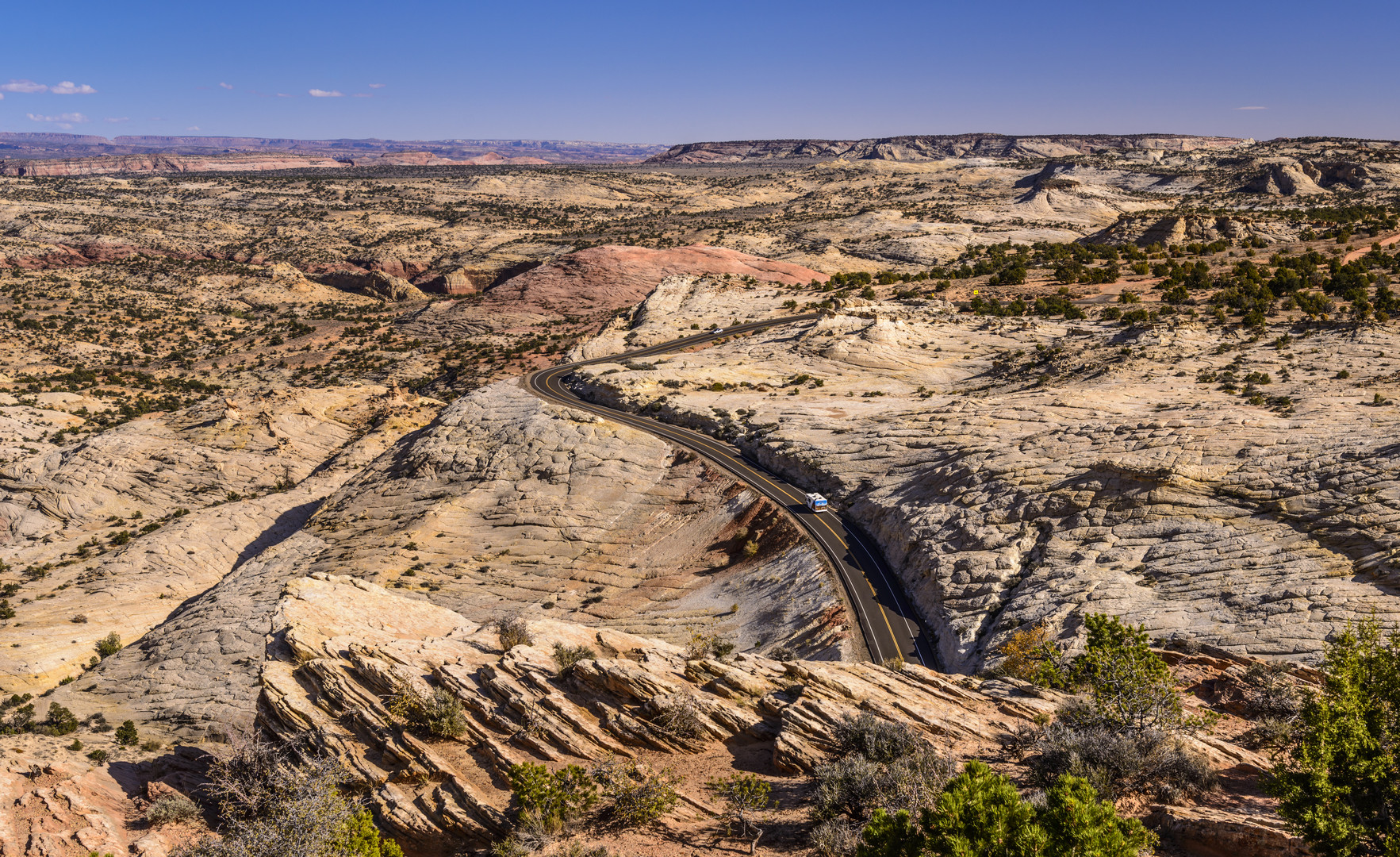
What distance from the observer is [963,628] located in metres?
28.8

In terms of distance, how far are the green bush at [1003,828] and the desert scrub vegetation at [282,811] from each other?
1019 centimetres

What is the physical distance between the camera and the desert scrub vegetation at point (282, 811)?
15266mm

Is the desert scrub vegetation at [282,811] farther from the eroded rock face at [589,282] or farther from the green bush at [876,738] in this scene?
the eroded rock face at [589,282]

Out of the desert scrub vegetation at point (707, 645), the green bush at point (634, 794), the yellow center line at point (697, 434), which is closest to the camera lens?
the green bush at point (634, 794)

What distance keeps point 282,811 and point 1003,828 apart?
48.9 ft

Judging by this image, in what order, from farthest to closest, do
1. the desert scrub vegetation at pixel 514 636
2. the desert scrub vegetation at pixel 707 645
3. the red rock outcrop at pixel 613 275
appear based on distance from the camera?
the red rock outcrop at pixel 613 275, the desert scrub vegetation at pixel 707 645, the desert scrub vegetation at pixel 514 636

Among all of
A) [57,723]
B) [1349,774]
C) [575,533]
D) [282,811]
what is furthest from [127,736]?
[1349,774]

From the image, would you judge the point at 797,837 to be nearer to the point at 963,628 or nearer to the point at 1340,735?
the point at 1340,735

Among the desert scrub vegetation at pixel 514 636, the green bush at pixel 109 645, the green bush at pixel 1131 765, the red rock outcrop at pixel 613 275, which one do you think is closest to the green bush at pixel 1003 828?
the green bush at pixel 1131 765

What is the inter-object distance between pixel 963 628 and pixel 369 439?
4977 cm

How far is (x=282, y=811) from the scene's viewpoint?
55.5 feet

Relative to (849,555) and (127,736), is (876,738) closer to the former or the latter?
(849,555)

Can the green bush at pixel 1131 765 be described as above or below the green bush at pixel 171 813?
above

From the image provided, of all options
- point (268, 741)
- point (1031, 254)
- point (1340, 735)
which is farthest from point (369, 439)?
point (1031, 254)
